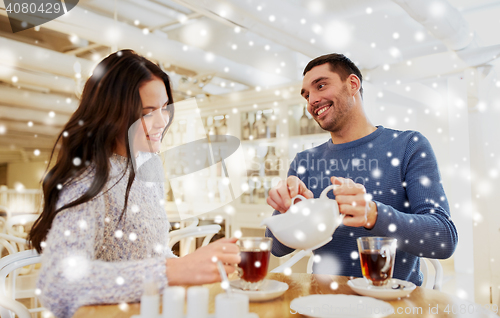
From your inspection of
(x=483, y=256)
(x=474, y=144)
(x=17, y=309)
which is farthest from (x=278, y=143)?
(x=17, y=309)

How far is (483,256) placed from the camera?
113 inches

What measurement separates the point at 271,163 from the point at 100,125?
257 cm

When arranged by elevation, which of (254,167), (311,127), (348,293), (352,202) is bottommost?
(348,293)

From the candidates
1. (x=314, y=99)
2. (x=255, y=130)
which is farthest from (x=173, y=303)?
(x=255, y=130)

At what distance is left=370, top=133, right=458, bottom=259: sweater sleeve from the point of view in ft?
3.16

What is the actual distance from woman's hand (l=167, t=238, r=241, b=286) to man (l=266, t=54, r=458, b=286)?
0.28 meters

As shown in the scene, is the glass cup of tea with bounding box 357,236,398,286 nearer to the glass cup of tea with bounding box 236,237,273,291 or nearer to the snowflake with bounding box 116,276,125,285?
the glass cup of tea with bounding box 236,237,273,291

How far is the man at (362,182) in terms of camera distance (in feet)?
3.15

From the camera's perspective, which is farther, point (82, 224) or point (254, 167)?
point (254, 167)

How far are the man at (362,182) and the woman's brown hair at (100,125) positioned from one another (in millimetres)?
453

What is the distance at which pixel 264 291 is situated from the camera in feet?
2.56

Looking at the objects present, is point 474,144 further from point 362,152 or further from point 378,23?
point 362,152

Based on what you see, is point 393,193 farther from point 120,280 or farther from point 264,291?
point 120,280

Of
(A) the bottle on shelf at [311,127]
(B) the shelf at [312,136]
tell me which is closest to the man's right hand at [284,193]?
(B) the shelf at [312,136]
